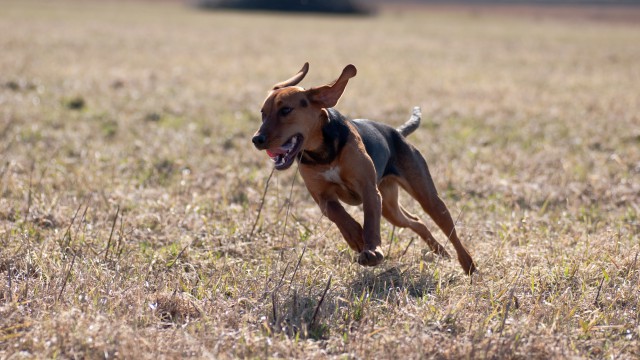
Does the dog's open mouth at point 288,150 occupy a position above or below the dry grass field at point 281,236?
A: above

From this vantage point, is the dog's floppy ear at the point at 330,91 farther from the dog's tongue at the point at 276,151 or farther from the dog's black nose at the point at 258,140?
the dog's black nose at the point at 258,140

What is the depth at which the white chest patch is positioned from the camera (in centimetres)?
549

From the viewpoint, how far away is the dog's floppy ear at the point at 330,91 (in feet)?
17.9

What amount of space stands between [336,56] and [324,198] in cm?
2095

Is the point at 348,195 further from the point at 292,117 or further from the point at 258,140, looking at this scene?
the point at 258,140

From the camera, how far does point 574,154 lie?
10.4 m

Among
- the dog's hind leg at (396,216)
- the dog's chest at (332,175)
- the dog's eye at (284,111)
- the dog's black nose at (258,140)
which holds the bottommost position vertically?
the dog's hind leg at (396,216)

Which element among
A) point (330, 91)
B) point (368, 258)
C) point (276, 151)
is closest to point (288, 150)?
point (276, 151)

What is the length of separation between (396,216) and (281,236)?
37.3 inches

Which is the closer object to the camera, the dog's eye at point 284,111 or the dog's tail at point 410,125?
the dog's eye at point 284,111

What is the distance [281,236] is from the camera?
21.2 feet

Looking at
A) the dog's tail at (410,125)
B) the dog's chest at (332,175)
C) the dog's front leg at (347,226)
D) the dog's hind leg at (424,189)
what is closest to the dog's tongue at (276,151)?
the dog's chest at (332,175)

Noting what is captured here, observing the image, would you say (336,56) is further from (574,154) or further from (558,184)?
(558,184)

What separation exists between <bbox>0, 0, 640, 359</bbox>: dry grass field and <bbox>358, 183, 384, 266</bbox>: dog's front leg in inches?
8.6
